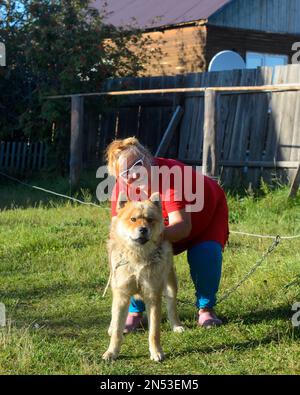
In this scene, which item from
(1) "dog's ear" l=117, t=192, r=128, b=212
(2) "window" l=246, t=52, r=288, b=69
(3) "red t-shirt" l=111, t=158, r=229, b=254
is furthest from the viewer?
(2) "window" l=246, t=52, r=288, b=69

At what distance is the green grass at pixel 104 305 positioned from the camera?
4277 millimetres

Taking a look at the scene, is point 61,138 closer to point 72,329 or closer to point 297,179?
point 297,179

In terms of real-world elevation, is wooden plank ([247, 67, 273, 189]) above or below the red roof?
below

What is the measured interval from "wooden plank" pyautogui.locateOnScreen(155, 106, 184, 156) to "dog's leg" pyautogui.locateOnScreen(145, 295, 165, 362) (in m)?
7.99

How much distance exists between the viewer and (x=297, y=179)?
9.10 metres

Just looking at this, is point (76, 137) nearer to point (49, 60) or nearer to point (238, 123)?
point (49, 60)

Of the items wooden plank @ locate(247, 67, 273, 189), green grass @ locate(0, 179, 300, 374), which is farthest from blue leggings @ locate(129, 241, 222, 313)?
wooden plank @ locate(247, 67, 273, 189)

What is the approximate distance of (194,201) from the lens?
506 cm

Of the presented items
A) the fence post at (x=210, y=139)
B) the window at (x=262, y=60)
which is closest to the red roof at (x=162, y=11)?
the window at (x=262, y=60)

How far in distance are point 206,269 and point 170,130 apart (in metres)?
7.38

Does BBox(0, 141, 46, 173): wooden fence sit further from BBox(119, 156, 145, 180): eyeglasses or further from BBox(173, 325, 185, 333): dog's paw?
BBox(119, 156, 145, 180): eyeglasses

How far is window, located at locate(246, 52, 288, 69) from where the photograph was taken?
20.7m

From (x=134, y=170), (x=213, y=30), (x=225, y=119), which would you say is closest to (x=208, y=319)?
(x=134, y=170)
